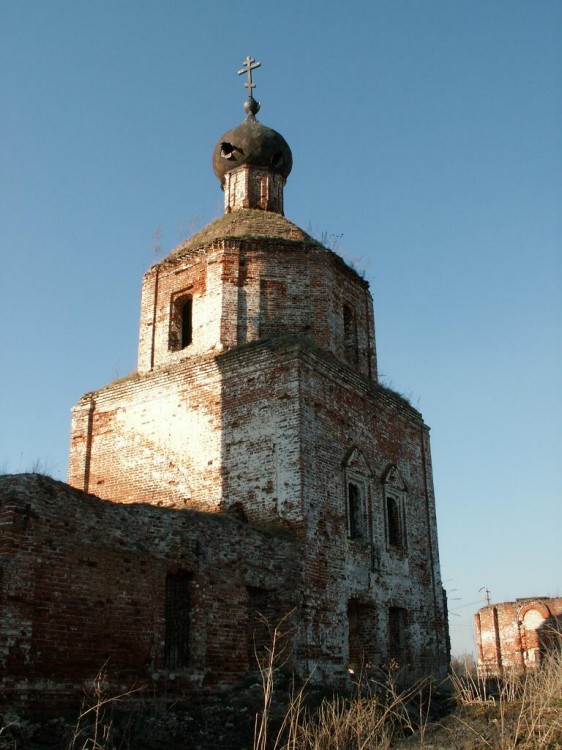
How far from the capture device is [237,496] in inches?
484

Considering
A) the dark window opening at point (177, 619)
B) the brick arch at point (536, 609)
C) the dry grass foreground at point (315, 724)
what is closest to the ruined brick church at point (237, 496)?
the dark window opening at point (177, 619)

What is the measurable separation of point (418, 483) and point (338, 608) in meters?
4.12

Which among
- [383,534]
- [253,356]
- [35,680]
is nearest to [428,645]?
[383,534]

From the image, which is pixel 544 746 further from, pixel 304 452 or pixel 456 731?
pixel 304 452

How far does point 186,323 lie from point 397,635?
23.0ft

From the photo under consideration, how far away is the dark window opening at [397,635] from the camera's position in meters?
13.1

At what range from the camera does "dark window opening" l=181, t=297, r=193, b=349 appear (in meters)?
14.8

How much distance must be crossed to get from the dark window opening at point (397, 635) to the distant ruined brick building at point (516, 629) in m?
9.72

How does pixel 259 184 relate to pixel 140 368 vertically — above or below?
above

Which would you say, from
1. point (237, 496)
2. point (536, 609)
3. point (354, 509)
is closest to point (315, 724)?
point (237, 496)

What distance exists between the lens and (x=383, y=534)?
535 inches

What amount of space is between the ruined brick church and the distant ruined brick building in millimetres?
8891

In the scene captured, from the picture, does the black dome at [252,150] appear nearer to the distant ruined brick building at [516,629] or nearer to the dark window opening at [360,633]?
the dark window opening at [360,633]

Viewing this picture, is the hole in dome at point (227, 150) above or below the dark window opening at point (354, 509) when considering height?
above
